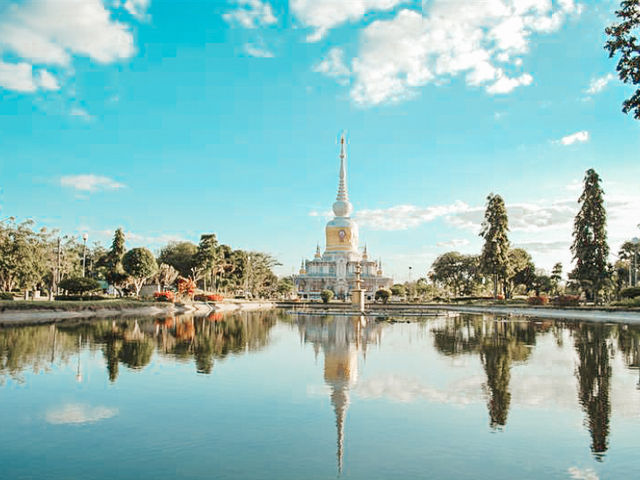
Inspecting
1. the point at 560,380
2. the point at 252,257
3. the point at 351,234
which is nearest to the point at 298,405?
the point at 560,380

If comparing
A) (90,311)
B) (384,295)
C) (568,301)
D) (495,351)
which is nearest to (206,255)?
(384,295)

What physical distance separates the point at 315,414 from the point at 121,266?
157ft

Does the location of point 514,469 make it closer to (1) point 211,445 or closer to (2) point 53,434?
(1) point 211,445

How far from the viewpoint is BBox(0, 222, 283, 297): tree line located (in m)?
40.8

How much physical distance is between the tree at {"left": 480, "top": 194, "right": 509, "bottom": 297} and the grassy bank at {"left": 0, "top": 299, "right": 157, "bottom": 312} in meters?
33.8

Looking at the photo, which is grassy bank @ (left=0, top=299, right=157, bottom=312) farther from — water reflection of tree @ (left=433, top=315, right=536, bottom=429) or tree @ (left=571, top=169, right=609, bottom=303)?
tree @ (left=571, top=169, right=609, bottom=303)

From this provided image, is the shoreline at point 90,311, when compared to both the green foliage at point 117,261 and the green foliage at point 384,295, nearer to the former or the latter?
the green foliage at point 117,261

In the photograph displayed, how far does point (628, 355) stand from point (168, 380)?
1345 centimetres

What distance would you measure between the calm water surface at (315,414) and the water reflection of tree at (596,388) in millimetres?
47

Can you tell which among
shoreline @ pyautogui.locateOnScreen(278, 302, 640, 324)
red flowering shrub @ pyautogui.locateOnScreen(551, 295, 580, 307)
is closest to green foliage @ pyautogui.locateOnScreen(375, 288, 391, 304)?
shoreline @ pyautogui.locateOnScreen(278, 302, 640, 324)

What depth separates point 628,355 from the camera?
658 inches

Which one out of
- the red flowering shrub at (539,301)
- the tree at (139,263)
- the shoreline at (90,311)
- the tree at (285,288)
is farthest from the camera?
the tree at (285,288)

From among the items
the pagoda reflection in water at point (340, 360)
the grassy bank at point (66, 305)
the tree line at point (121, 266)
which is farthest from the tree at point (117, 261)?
the pagoda reflection in water at point (340, 360)

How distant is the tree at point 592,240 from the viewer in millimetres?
47344
